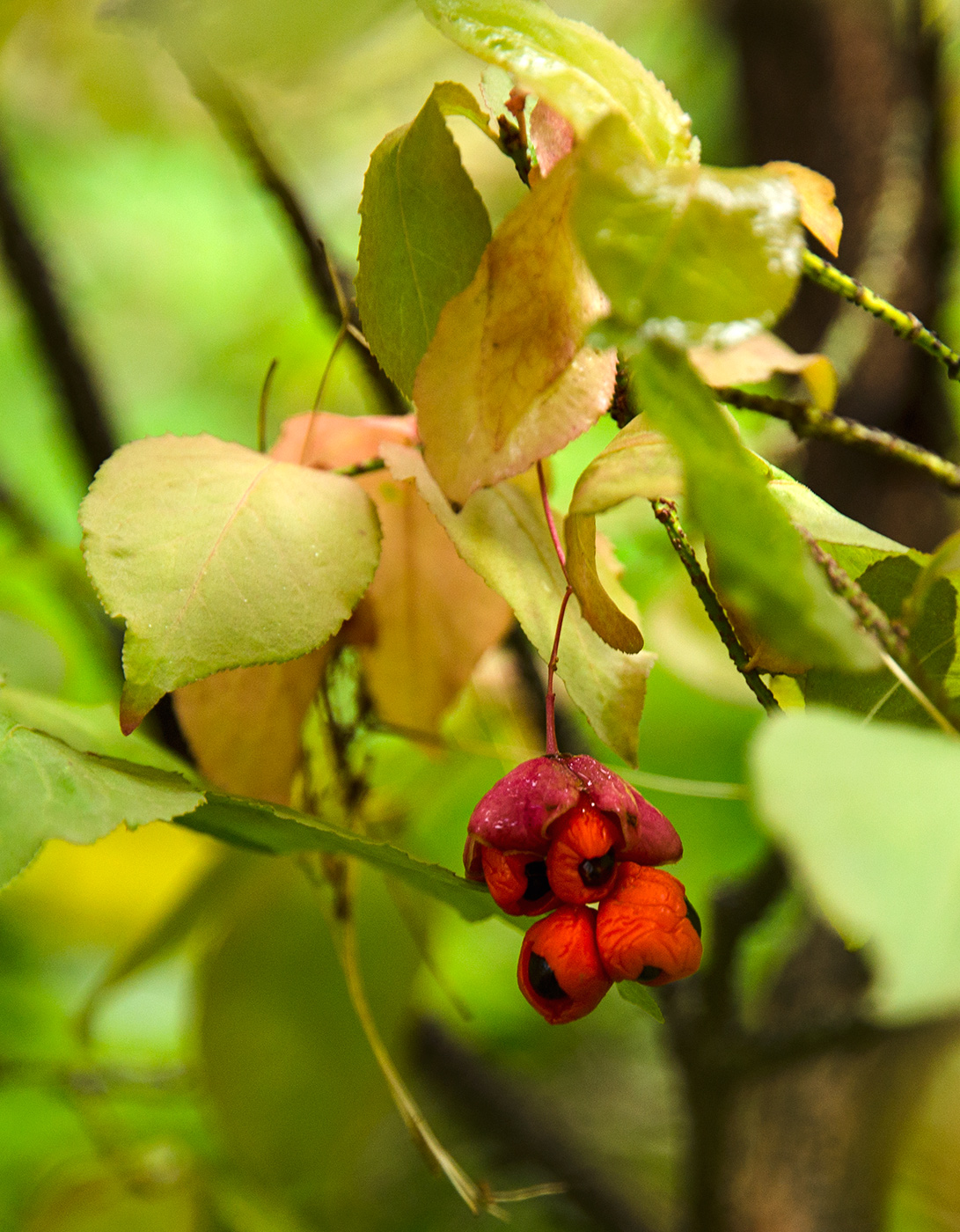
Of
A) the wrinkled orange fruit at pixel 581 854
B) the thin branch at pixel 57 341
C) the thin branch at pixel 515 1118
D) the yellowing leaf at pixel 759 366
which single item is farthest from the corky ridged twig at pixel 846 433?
the thin branch at pixel 515 1118

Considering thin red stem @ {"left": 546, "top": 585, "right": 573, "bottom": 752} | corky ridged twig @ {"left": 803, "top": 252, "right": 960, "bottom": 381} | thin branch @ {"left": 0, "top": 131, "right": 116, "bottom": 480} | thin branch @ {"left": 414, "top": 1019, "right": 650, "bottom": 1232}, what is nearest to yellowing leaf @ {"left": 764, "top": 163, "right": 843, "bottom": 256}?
corky ridged twig @ {"left": 803, "top": 252, "right": 960, "bottom": 381}

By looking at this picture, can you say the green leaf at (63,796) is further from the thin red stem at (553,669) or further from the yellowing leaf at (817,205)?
the yellowing leaf at (817,205)

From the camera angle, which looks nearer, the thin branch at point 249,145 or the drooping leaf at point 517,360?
the drooping leaf at point 517,360

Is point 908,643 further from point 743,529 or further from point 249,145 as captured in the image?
point 249,145

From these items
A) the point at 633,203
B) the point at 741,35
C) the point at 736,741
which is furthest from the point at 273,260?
the point at 633,203

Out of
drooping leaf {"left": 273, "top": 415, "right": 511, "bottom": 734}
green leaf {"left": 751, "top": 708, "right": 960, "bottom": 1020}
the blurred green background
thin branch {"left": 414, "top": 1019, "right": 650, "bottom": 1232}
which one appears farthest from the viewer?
thin branch {"left": 414, "top": 1019, "right": 650, "bottom": 1232}

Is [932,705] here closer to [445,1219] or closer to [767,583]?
[767,583]

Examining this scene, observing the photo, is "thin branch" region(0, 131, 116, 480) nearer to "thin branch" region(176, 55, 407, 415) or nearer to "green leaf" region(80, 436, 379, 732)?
"thin branch" region(176, 55, 407, 415)

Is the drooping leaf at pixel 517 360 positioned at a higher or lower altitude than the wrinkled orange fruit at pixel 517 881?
higher

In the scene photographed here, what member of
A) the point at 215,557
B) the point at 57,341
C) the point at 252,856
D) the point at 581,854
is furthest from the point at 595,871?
the point at 57,341
